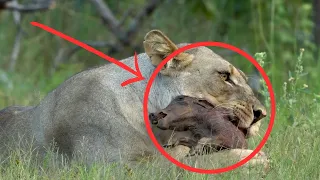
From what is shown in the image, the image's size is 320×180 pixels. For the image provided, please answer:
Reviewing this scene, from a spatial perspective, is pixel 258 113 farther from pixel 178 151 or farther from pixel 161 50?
pixel 161 50

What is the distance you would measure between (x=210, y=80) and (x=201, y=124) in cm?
33

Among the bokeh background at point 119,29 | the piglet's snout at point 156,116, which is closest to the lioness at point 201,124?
the piglet's snout at point 156,116

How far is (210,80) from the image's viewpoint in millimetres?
5031

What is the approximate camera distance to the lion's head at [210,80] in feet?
16.3

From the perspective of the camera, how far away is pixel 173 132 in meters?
4.84

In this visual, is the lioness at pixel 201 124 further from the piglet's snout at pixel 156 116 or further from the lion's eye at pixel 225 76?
the lion's eye at pixel 225 76

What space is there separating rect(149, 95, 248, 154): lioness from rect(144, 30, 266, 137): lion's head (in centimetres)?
10

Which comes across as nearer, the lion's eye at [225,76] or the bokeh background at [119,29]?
the lion's eye at [225,76]

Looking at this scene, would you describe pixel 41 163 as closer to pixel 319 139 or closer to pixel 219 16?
pixel 319 139

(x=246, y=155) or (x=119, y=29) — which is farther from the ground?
(x=119, y=29)

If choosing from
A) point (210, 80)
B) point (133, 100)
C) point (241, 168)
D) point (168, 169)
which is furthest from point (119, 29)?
point (241, 168)

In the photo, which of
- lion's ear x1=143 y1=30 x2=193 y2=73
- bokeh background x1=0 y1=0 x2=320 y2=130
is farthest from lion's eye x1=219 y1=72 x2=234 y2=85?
bokeh background x1=0 y1=0 x2=320 y2=130

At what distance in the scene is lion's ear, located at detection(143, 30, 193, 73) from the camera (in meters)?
5.00

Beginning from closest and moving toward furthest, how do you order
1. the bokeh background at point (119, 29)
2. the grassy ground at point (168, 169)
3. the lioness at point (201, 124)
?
the grassy ground at point (168, 169), the lioness at point (201, 124), the bokeh background at point (119, 29)
